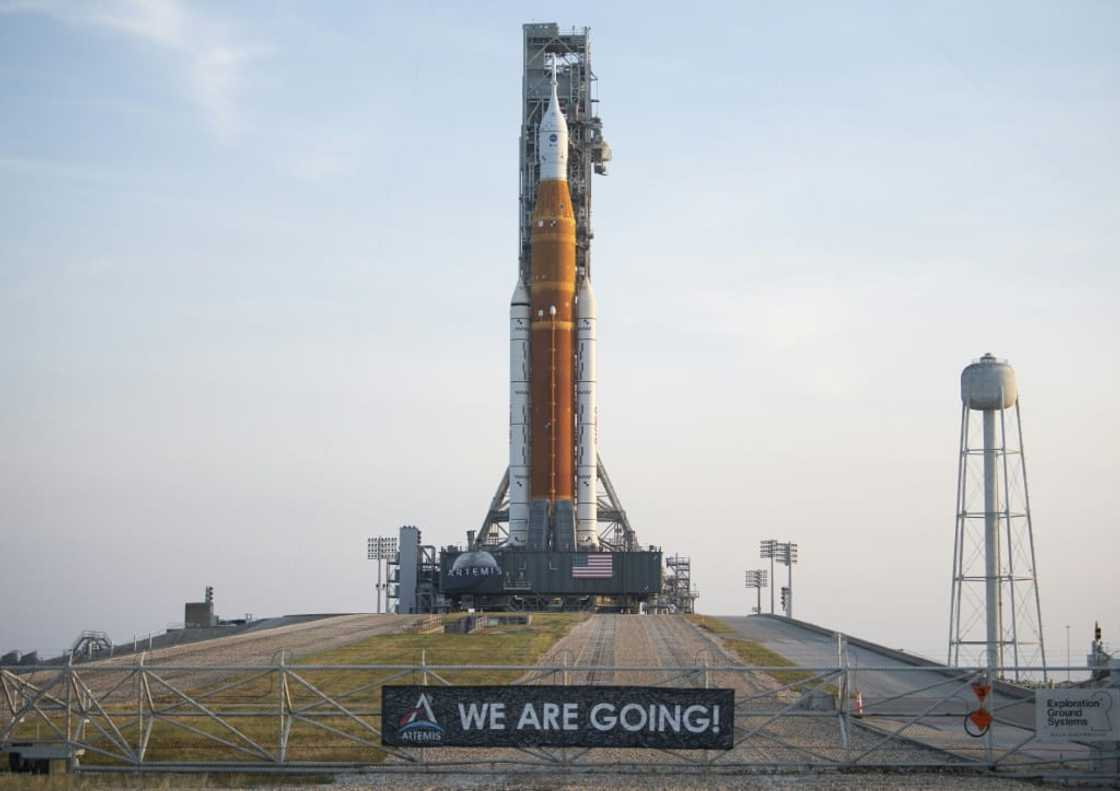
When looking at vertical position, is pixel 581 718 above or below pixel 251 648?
above

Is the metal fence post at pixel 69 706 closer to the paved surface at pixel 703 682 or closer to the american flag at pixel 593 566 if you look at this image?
the paved surface at pixel 703 682

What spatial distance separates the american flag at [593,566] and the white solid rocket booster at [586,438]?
186 cm

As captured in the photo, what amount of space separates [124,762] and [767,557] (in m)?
99.1

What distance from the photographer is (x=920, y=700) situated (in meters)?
44.4

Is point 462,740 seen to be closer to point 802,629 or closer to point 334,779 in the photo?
point 334,779

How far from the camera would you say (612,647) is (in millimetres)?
63375

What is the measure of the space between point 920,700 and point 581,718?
60.7 ft

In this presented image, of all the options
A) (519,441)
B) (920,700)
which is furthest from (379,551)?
(920,700)

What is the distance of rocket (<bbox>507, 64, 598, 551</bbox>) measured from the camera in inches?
3967

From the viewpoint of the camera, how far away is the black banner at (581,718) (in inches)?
1158

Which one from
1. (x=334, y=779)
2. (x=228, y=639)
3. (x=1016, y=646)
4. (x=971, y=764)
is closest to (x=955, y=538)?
(x=1016, y=646)

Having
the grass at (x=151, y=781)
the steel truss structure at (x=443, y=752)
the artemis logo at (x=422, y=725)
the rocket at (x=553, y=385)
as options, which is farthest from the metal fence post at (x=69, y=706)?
the rocket at (x=553, y=385)

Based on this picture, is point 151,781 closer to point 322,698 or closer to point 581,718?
point 322,698

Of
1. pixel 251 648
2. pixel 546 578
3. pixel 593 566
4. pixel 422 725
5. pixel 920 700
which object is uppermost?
pixel 593 566
